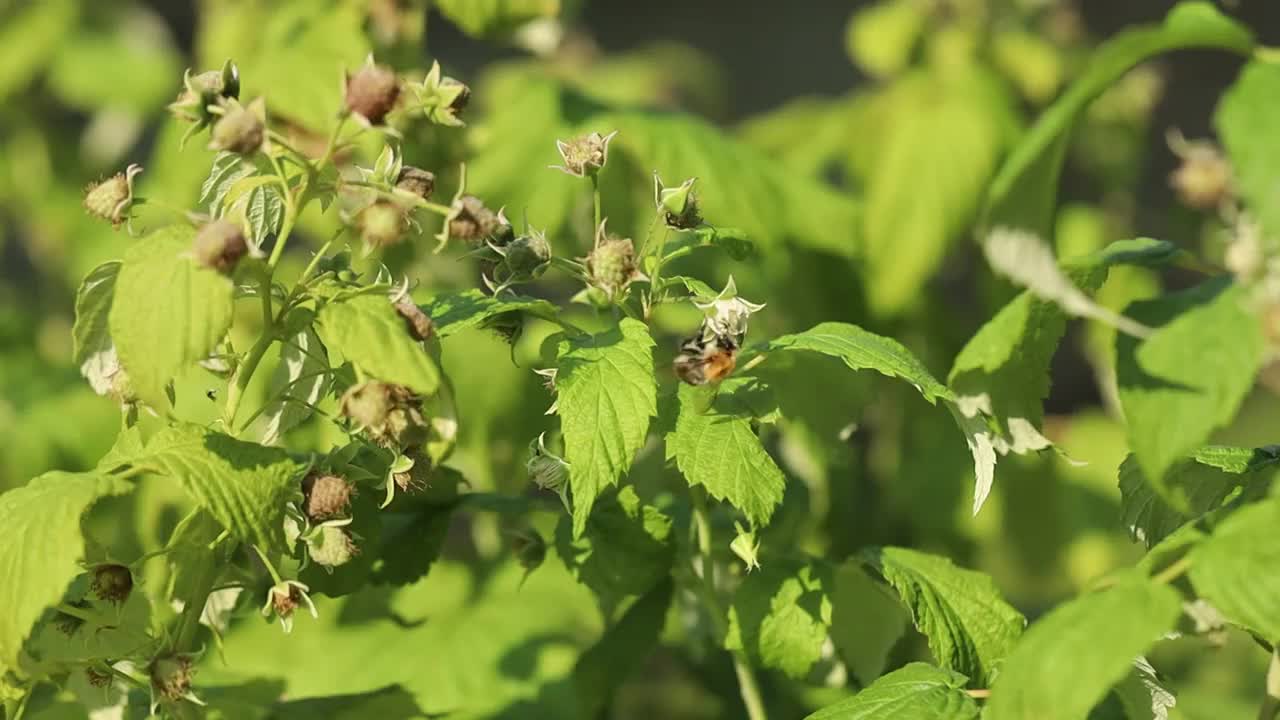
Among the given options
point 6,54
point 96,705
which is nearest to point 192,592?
point 96,705

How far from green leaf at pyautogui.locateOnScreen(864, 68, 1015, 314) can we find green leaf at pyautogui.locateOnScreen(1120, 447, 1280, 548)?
123 cm

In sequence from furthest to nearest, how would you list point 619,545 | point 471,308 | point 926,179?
point 926,179 < point 619,545 < point 471,308

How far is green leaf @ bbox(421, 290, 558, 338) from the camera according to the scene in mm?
1186

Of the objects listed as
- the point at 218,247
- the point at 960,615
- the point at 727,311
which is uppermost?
the point at 218,247

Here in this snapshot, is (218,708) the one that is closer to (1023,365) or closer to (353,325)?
(353,325)

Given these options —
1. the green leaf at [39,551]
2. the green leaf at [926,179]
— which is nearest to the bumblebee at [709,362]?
the green leaf at [39,551]

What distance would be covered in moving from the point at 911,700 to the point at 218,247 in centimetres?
64

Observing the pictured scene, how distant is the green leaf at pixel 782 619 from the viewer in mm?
1308

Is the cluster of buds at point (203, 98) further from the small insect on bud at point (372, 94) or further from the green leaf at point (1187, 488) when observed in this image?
the green leaf at point (1187, 488)

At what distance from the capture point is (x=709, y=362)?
1208mm

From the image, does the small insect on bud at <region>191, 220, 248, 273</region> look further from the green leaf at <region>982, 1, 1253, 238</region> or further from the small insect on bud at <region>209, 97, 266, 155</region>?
the green leaf at <region>982, 1, 1253, 238</region>

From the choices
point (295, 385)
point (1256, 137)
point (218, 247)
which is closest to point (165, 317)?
point (218, 247)

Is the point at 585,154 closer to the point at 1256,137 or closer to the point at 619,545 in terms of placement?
the point at 619,545

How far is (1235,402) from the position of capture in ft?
3.14
